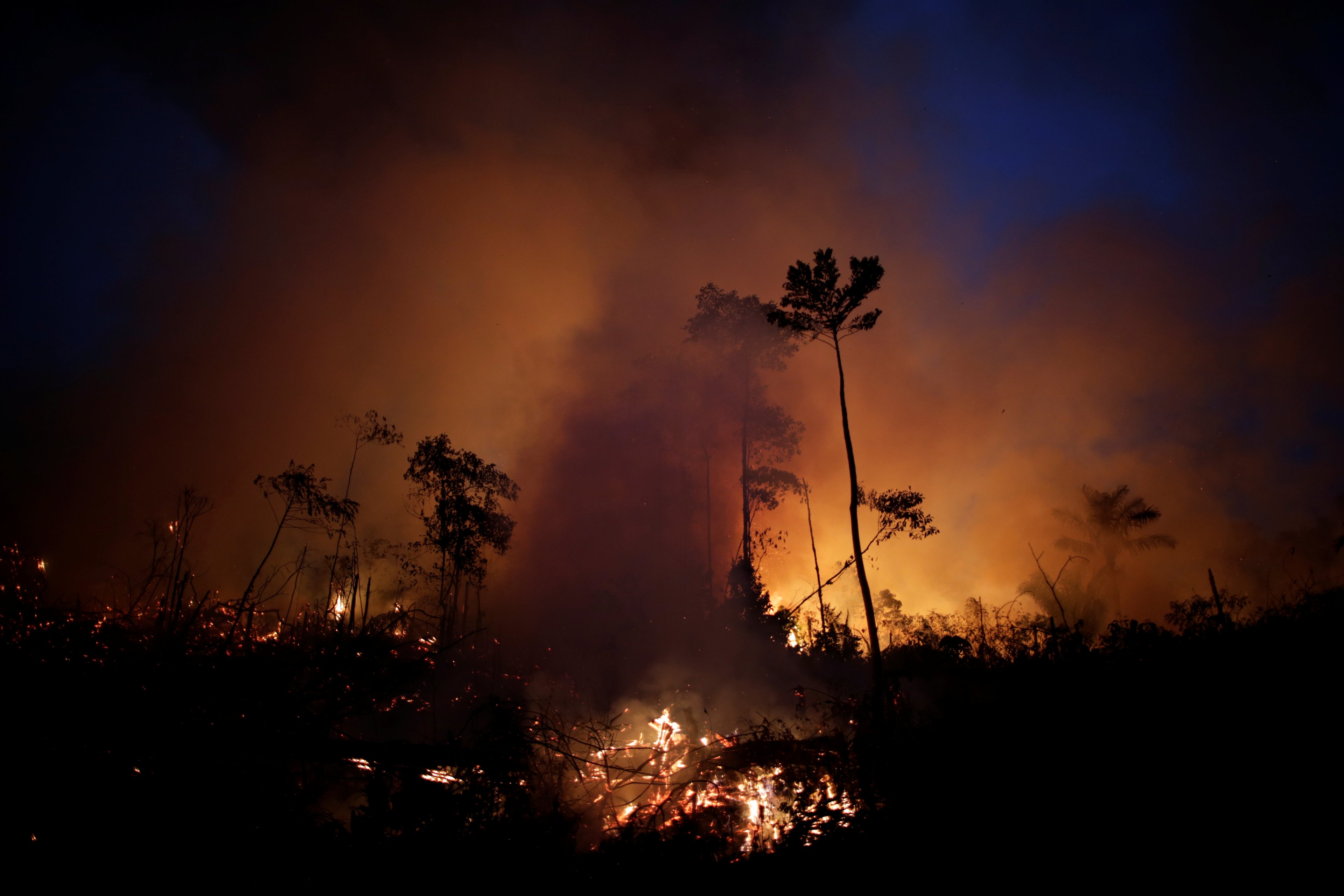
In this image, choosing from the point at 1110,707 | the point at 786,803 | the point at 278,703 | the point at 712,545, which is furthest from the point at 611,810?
the point at 712,545

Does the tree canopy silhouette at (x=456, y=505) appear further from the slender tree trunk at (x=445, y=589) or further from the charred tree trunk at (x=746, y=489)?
the charred tree trunk at (x=746, y=489)

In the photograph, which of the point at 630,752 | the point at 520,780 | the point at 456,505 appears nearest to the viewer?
the point at 520,780

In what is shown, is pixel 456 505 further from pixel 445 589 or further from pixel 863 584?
pixel 863 584

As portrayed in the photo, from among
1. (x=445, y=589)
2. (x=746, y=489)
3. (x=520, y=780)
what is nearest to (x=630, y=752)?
(x=520, y=780)

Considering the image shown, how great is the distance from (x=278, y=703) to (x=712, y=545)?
27.6 metres

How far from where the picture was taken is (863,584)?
14.9 m

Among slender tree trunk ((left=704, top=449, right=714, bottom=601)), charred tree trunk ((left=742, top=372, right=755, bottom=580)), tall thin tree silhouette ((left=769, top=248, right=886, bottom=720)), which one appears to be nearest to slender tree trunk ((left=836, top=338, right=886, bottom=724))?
tall thin tree silhouette ((left=769, top=248, right=886, bottom=720))

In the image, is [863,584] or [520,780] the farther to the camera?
[863,584]

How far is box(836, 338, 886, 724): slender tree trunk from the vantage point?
12.5 meters

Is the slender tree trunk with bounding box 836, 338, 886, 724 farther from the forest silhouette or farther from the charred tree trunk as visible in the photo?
the charred tree trunk

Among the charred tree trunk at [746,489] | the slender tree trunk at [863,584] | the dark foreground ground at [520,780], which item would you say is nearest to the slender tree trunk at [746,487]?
the charred tree trunk at [746,489]

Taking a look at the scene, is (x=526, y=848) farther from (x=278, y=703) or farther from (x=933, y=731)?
(x=933, y=731)

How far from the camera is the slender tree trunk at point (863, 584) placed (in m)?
12.5

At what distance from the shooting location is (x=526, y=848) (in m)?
6.67
